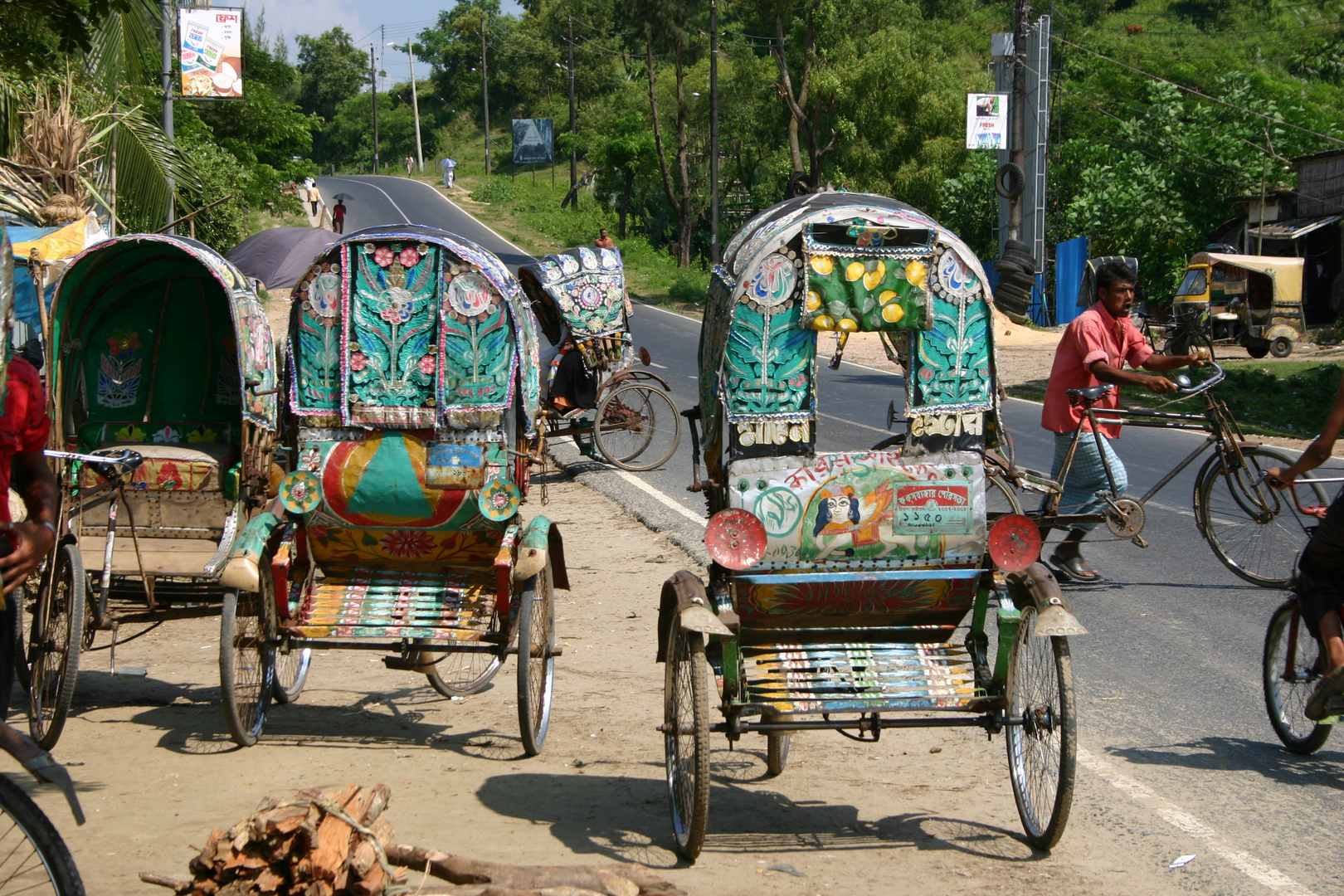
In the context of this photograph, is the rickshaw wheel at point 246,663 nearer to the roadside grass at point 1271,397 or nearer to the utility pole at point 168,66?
the roadside grass at point 1271,397

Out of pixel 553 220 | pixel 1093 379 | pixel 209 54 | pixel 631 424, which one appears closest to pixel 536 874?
pixel 1093 379

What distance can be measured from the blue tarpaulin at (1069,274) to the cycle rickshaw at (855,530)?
28.7 metres

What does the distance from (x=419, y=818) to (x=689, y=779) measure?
109cm

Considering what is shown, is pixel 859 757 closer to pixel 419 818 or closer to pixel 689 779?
pixel 689 779

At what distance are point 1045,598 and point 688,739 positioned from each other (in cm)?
138

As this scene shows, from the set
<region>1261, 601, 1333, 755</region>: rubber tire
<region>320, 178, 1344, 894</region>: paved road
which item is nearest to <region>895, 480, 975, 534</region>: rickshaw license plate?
<region>320, 178, 1344, 894</region>: paved road

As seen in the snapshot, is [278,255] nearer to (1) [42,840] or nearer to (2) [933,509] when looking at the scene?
(2) [933,509]

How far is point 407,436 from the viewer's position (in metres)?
5.84

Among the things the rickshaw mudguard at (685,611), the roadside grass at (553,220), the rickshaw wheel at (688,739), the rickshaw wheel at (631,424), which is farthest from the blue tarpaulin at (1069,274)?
the rickshaw wheel at (688,739)

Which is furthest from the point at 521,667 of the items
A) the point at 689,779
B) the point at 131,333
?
the point at 131,333

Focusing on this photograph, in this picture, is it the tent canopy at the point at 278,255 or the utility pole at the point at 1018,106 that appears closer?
the tent canopy at the point at 278,255

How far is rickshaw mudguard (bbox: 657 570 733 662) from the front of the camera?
13.4 feet

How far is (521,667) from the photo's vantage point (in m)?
5.12

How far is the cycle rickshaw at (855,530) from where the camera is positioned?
4293 mm
